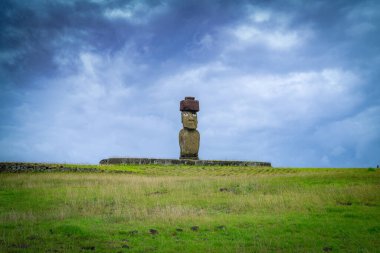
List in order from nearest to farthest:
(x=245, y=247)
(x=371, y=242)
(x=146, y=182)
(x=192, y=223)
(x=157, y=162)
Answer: (x=245, y=247) < (x=371, y=242) < (x=192, y=223) < (x=146, y=182) < (x=157, y=162)

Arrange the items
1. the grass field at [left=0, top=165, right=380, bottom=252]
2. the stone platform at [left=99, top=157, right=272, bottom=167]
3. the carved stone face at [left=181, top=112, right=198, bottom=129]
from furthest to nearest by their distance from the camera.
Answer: the carved stone face at [left=181, top=112, right=198, bottom=129] < the stone platform at [left=99, top=157, right=272, bottom=167] < the grass field at [left=0, top=165, right=380, bottom=252]

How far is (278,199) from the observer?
663 inches

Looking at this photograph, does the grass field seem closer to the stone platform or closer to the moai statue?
the stone platform

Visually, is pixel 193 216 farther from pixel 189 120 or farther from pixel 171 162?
pixel 189 120

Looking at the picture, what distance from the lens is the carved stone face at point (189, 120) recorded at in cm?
3984

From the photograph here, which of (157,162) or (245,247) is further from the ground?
(157,162)

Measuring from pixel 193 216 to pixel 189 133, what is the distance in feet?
86.2

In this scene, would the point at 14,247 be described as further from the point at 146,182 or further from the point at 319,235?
the point at 146,182

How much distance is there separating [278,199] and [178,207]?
454 cm

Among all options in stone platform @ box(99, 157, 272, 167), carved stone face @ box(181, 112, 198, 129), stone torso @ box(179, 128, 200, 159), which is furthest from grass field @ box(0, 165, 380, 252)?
carved stone face @ box(181, 112, 198, 129)

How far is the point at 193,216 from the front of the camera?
13.8 m

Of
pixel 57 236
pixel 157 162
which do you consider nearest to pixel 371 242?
pixel 57 236

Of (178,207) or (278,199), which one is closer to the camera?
(178,207)

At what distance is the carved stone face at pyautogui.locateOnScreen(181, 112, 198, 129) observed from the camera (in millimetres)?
39844
